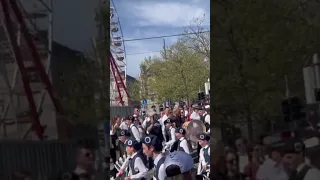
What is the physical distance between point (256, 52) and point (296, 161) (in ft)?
1.93

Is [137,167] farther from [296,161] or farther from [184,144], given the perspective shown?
[296,161]

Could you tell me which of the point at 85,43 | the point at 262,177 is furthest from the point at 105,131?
the point at 262,177

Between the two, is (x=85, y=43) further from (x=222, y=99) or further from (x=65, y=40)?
(x=222, y=99)

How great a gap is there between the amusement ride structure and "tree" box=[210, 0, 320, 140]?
34.6 inches

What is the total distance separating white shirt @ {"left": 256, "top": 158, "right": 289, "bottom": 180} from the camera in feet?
8.45

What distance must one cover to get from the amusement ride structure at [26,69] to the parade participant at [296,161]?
1.21m

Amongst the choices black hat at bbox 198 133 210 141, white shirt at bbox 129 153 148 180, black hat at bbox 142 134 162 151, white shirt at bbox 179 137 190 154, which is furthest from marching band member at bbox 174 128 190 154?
white shirt at bbox 129 153 148 180

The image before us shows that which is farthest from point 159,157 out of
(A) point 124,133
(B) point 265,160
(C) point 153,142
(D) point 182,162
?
(A) point 124,133

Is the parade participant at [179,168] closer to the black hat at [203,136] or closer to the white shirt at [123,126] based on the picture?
the black hat at [203,136]

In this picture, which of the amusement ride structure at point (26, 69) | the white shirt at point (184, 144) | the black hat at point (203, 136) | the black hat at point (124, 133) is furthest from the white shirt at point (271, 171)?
the black hat at point (124, 133)

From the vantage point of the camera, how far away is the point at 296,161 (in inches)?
101

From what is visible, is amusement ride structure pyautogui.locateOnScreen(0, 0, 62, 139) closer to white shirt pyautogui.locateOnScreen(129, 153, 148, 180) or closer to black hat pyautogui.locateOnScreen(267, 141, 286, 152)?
black hat pyautogui.locateOnScreen(267, 141, 286, 152)

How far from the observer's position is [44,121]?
269 cm

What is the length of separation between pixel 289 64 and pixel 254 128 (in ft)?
1.22
